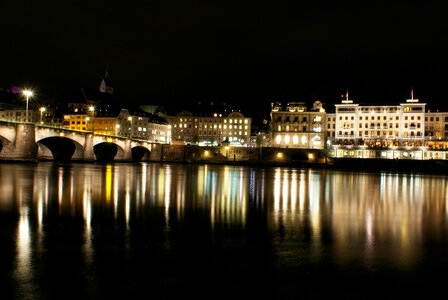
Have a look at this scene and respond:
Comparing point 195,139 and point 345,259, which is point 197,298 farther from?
point 195,139

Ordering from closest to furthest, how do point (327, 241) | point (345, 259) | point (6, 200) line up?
point (345, 259) < point (327, 241) < point (6, 200)

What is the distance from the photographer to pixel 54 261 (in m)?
9.61

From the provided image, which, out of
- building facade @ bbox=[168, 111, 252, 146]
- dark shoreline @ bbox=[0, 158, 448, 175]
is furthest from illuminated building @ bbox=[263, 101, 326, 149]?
building facade @ bbox=[168, 111, 252, 146]

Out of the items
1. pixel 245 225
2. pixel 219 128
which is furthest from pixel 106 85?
pixel 245 225

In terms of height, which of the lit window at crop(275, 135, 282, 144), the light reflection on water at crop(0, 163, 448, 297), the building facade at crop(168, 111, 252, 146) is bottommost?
the light reflection on water at crop(0, 163, 448, 297)

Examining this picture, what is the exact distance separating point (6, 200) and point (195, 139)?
119 m

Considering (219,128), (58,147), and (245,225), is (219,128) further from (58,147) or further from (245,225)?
(245,225)

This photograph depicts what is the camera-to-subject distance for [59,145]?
10419 centimetres

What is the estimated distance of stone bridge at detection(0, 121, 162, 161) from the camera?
2648 inches

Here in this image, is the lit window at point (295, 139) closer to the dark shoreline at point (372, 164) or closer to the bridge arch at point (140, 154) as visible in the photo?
the dark shoreline at point (372, 164)

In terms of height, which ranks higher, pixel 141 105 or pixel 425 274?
pixel 141 105

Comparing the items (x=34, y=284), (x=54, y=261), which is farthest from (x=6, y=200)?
(x=34, y=284)

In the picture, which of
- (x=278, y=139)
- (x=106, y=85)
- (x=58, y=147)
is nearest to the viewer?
(x=58, y=147)

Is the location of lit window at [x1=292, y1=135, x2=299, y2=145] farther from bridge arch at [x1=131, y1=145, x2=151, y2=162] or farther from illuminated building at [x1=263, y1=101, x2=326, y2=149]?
bridge arch at [x1=131, y1=145, x2=151, y2=162]
